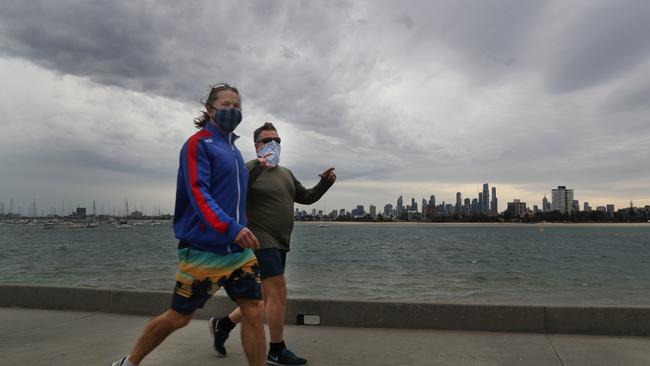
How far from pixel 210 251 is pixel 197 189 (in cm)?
38

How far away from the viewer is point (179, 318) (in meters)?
3.03

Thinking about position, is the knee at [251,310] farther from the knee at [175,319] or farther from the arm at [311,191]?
the arm at [311,191]

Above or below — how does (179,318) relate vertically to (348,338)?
above

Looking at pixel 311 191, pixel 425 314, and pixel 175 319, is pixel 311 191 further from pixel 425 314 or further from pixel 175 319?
pixel 425 314

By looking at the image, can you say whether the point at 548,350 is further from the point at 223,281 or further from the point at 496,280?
the point at 496,280

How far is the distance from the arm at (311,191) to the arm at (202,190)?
144 cm

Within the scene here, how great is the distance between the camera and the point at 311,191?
4355 millimetres

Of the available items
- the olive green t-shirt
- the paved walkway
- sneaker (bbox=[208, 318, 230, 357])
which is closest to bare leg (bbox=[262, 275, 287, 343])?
the olive green t-shirt

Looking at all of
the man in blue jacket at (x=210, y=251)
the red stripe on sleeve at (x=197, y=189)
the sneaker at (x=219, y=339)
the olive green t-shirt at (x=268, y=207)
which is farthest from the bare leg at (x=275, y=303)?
the red stripe on sleeve at (x=197, y=189)

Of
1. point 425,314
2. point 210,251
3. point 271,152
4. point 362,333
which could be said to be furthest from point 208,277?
point 425,314

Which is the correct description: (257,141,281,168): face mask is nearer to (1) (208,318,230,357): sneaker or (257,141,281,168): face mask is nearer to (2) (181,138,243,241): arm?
(2) (181,138,243,241): arm

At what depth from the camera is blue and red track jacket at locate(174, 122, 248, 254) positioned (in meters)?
2.79

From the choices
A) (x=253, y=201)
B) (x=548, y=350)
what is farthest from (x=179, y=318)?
(x=548, y=350)

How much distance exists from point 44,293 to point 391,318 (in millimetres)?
4236
